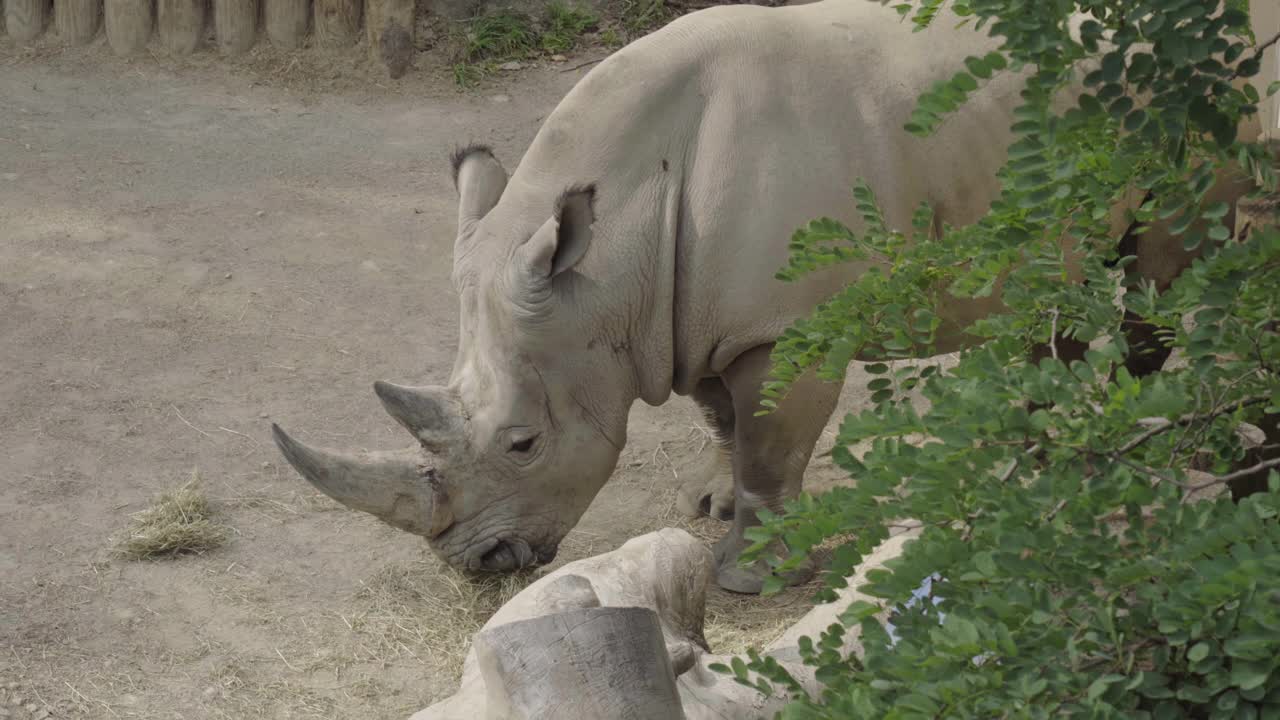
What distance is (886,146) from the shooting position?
480 cm

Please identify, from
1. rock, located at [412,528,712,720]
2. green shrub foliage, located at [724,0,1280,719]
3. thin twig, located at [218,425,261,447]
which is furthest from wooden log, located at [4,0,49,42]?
green shrub foliage, located at [724,0,1280,719]

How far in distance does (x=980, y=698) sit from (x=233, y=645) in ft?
11.7

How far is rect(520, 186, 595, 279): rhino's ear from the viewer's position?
4520 mm

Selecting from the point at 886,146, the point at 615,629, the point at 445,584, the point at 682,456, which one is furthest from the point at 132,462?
the point at 615,629

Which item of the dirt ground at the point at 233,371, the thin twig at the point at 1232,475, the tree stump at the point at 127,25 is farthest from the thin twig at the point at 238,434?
the thin twig at the point at 1232,475

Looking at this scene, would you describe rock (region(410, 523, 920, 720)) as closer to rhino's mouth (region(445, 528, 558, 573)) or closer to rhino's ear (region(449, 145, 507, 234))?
rhino's mouth (region(445, 528, 558, 573))

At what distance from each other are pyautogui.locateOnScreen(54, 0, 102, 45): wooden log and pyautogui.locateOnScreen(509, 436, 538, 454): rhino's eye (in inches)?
251

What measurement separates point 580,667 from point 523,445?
2.05m

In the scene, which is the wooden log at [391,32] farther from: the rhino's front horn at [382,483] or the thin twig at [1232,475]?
the thin twig at [1232,475]

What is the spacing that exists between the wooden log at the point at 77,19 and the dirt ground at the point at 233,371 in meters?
0.11

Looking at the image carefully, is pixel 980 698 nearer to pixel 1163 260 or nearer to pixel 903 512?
pixel 903 512

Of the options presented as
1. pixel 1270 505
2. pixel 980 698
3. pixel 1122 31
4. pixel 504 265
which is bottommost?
pixel 504 265

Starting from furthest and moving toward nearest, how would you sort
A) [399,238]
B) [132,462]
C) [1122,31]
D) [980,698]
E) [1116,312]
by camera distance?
[399,238]
[132,462]
[1116,312]
[1122,31]
[980,698]

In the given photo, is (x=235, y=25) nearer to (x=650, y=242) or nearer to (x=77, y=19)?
(x=77, y=19)
